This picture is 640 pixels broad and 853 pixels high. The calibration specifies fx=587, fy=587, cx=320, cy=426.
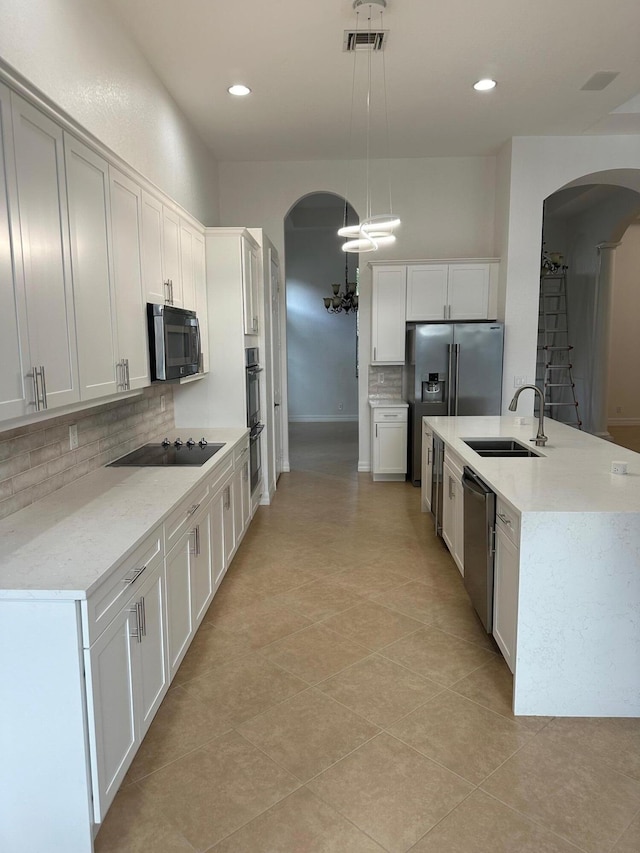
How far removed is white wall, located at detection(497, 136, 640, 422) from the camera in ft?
18.6

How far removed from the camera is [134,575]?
2.00 meters

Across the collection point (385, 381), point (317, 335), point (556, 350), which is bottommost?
point (385, 381)

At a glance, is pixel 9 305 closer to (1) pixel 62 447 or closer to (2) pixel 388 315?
(1) pixel 62 447

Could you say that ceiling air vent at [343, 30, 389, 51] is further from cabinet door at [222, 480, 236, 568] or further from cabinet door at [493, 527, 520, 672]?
cabinet door at [493, 527, 520, 672]

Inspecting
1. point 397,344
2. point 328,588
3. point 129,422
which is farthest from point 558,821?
point 397,344

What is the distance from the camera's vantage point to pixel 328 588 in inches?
147

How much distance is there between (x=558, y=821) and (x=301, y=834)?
837 mm

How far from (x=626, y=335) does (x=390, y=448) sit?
19.1 feet

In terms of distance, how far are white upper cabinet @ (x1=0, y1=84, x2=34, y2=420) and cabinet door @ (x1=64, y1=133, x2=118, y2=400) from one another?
0.42 m

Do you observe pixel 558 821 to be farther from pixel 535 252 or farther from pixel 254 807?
pixel 535 252

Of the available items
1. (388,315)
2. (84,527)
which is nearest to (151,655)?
(84,527)

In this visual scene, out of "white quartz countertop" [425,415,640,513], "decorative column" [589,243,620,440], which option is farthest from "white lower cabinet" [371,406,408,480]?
"decorative column" [589,243,620,440]

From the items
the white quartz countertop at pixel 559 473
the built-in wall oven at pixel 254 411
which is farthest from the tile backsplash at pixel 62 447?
the white quartz countertop at pixel 559 473

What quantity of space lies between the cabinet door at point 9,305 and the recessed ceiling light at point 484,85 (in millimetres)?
3738
